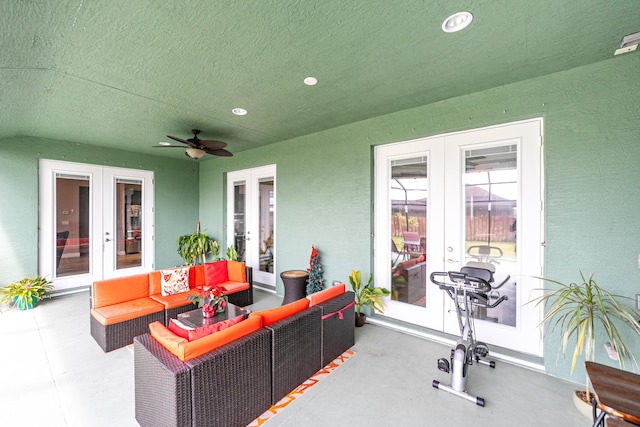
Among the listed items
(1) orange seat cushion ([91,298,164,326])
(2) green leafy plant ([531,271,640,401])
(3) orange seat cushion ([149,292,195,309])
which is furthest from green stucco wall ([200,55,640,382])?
(1) orange seat cushion ([91,298,164,326])

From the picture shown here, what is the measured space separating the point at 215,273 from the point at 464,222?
146 inches

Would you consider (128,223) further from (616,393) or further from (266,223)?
(616,393)

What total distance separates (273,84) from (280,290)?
11.9 ft

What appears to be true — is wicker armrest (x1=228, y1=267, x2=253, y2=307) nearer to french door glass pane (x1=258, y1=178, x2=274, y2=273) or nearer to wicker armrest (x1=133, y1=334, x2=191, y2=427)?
french door glass pane (x1=258, y1=178, x2=274, y2=273)

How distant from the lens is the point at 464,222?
10.3 feet

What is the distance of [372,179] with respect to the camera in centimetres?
383

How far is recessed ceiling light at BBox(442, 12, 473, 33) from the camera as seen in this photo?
177cm

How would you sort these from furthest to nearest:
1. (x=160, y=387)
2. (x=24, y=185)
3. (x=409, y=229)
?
(x=24, y=185), (x=409, y=229), (x=160, y=387)

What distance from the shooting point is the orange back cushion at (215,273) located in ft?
13.7

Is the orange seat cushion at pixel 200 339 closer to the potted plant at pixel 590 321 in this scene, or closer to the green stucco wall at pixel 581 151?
the potted plant at pixel 590 321

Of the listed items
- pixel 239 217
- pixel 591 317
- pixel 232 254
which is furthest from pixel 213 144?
pixel 591 317

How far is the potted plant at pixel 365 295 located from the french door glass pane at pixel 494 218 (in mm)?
1137

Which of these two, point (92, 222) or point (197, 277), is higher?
point (92, 222)

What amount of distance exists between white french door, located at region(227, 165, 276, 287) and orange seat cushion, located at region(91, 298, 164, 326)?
225 centimetres
